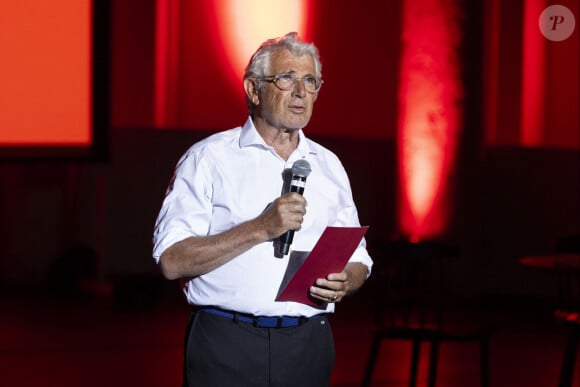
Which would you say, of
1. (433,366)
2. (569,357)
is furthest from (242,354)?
(569,357)

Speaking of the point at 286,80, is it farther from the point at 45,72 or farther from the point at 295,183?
the point at 45,72

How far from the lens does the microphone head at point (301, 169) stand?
8.11ft

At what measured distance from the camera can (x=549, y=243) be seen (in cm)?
866

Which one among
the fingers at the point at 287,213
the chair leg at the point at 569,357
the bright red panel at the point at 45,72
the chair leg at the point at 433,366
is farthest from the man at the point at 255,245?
the bright red panel at the point at 45,72

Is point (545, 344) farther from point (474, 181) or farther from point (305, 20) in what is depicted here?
point (305, 20)

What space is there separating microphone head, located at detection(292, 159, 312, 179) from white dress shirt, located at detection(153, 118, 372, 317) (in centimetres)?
11

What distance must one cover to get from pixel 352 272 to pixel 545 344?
4.77 metres

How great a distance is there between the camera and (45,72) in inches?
316

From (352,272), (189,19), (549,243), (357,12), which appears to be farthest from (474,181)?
(352,272)

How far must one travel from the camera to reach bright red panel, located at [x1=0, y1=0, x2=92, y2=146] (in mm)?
7855

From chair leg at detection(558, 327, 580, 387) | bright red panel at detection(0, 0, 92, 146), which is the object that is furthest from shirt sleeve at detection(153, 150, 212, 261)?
Answer: bright red panel at detection(0, 0, 92, 146)

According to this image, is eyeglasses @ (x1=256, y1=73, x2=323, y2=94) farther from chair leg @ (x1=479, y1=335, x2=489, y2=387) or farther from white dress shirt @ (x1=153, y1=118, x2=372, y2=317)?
chair leg @ (x1=479, y1=335, x2=489, y2=387)

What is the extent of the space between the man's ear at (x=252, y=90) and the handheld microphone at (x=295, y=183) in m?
0.21

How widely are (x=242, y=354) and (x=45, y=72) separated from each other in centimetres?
584
